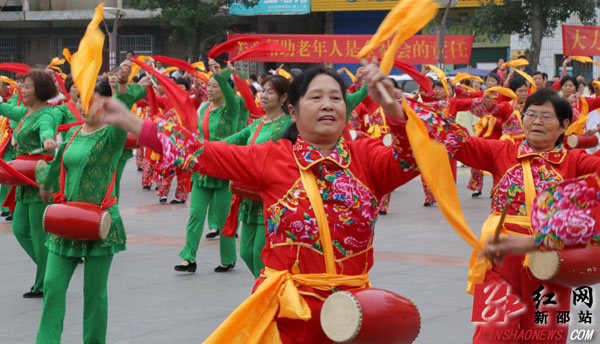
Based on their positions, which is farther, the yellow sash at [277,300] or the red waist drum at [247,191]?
the red waist drum at [247,191]

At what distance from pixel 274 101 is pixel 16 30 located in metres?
35.8

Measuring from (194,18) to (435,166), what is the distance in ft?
95.7

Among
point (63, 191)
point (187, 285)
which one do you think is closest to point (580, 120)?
point (187, 285)

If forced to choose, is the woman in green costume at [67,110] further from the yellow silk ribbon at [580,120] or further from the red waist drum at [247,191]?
the yellow silk ribbon at [580,120]

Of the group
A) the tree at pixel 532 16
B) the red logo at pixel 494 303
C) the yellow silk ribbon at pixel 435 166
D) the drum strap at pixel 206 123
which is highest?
the tree at pixel 532 16

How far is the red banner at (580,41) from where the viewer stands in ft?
50.9

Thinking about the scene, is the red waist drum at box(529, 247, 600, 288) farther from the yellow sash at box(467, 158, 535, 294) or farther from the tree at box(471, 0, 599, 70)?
the tree at box(471, 0, 599, 70)

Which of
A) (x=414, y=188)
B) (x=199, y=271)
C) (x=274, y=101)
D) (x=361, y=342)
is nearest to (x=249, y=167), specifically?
(x=361, y=342)

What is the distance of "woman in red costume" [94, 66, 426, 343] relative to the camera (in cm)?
338

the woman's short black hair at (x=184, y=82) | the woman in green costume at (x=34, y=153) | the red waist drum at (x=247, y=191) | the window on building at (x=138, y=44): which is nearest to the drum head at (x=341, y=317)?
the red waist drum at (x=247, y=191)

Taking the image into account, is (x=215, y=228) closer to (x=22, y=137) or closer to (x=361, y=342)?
(x=22, y=137)

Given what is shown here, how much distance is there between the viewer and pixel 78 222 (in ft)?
16.7

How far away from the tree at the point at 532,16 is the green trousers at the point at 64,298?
20.7m

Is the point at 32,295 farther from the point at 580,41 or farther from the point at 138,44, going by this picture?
the point at 138,44
